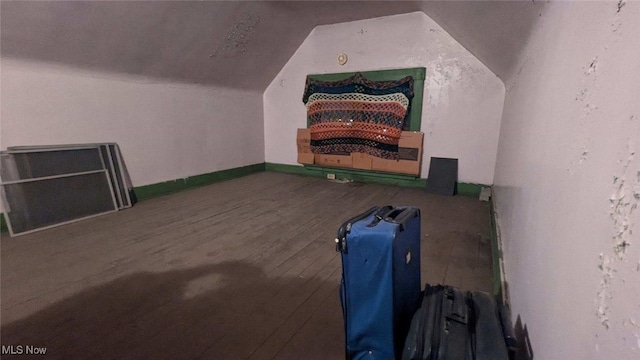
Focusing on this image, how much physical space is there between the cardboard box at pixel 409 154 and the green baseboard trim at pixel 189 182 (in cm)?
215

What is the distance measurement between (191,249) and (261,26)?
2.54 m

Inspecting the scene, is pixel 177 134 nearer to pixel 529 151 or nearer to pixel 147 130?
pixel 147 130

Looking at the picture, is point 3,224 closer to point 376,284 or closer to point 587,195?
point 376,284

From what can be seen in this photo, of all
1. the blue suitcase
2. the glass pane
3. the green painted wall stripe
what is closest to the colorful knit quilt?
the green painted wall stripe

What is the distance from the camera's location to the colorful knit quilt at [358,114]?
3.52m

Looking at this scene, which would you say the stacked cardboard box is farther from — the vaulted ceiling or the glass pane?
the glass pane

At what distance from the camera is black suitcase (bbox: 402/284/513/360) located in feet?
2.51

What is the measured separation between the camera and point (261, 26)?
3189mm

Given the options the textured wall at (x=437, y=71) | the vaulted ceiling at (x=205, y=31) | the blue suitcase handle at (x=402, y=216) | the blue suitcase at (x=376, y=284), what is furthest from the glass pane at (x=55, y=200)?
the textured wall at (x=437, y=71)

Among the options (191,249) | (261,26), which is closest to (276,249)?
(191,249)

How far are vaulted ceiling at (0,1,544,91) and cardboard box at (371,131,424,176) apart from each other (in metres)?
1.05

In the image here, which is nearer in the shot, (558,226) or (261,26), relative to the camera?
(558,226)

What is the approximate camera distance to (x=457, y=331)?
32.6 inches

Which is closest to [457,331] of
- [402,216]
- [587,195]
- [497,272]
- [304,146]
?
[402,216]
